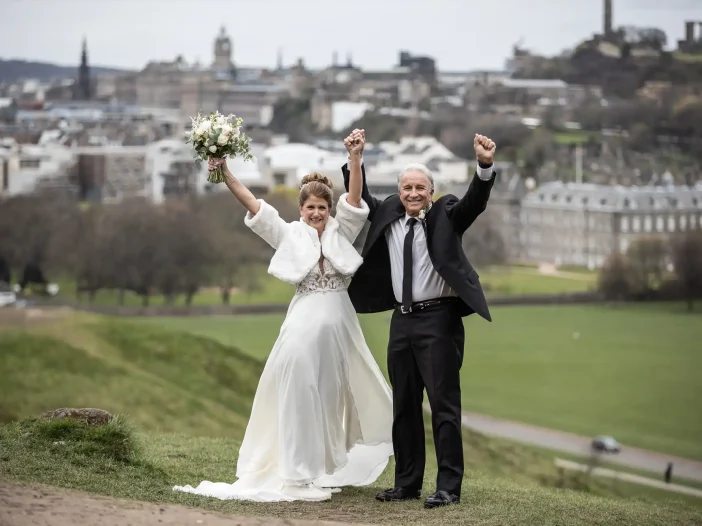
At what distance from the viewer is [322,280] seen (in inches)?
A: 264

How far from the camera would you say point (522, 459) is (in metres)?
22.7

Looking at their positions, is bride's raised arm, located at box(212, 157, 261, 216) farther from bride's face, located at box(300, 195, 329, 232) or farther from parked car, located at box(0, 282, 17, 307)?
parked car, located at box(0, 282, 17, 307)

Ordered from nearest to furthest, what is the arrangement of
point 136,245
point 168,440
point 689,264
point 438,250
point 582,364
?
point 438,250
point 168,440
point 582,364
point 136,245
point 689,264

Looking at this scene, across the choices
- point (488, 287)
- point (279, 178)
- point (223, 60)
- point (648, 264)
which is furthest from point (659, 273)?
point (223, 60)

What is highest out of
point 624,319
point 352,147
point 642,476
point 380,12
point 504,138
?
point 380,12

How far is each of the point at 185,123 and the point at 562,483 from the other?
23.4 m

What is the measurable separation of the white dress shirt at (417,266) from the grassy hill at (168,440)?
43.4 inches

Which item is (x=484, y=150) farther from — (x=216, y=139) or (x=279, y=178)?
(x=279, y=178)

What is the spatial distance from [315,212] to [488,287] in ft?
103

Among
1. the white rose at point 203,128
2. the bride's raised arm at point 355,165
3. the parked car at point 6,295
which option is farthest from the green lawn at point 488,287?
the bride's raised arm at point 355,165

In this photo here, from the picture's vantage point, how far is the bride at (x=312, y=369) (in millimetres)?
6629

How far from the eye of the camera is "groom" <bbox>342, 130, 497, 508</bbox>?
6430 millimetres

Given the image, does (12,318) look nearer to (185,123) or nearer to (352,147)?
(185,123)

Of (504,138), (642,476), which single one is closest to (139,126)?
(504,138)
